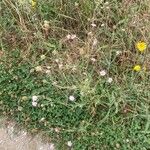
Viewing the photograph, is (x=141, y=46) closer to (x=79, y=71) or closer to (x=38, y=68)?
(x=79, y=71)

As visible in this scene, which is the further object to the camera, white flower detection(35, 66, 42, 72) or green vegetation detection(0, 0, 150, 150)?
white flower detection(35, 66, 42, 72)

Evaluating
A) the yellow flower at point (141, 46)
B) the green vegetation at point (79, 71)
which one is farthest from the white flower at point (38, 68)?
the yellow flower at point (141, 46)

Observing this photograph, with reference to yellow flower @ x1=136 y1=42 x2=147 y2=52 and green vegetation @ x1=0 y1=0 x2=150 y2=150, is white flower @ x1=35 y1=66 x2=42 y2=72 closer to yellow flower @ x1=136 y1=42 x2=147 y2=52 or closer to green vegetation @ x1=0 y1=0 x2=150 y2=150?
green vegetation @ x1=0 y1=0 x2=150 y2=150

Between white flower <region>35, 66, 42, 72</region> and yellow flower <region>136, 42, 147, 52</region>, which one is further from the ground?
yellow flower <region>136, 42, 147, 52</region>

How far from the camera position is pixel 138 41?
114 inches

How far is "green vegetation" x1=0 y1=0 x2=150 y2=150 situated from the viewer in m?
2.63

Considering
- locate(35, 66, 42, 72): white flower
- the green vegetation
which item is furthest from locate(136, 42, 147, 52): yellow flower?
locate(35, 66, 42, 72): white flower

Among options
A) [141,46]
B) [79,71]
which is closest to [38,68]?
[79,71]

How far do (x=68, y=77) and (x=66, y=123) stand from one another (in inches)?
12.2

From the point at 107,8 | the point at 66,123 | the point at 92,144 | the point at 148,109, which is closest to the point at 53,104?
the point at 66,123

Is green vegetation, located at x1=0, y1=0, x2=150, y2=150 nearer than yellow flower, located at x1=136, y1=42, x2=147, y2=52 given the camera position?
Answer: Yes

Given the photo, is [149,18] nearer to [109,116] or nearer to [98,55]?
[98,55]

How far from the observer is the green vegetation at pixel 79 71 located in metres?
2.63

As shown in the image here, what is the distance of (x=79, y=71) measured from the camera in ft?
9.12
